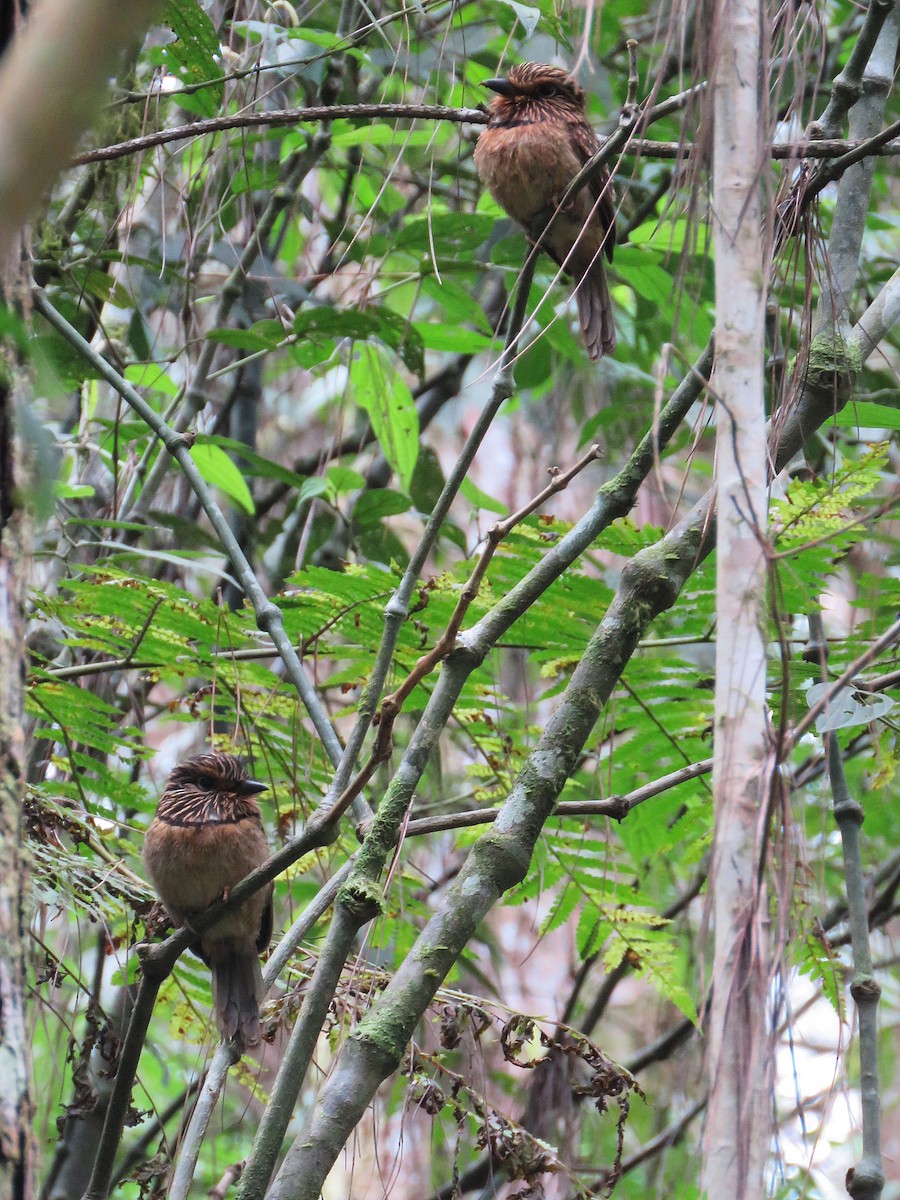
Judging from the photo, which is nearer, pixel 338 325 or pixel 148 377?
pixel 338 325

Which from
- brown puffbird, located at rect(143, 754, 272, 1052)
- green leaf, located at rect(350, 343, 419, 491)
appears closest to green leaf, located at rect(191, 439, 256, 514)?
green leaf, located at rect(350, 343, 419, 491)

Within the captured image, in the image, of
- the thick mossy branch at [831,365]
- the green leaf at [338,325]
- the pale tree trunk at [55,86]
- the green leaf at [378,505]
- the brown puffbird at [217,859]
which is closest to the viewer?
the pale tree trunk at [55,86]

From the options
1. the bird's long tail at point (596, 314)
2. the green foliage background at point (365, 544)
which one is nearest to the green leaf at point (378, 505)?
the green foliage background at point (365, 544)

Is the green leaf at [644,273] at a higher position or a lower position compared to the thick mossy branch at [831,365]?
higher

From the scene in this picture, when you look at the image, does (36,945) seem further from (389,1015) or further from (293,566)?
(293,566)

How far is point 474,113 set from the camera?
253 cm

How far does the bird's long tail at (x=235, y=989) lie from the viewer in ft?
9.55

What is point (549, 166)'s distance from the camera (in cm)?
381

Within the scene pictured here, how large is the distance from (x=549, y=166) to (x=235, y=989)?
250 centimetres

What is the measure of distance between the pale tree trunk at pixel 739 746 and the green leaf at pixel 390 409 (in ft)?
8.96

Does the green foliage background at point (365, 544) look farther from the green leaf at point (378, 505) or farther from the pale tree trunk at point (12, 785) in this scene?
the pale tree trunk at point (12, 785)

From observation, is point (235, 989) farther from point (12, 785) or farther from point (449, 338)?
point (449, 338)

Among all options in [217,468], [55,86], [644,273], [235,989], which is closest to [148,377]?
[217,468]

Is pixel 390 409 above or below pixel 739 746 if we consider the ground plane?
above
